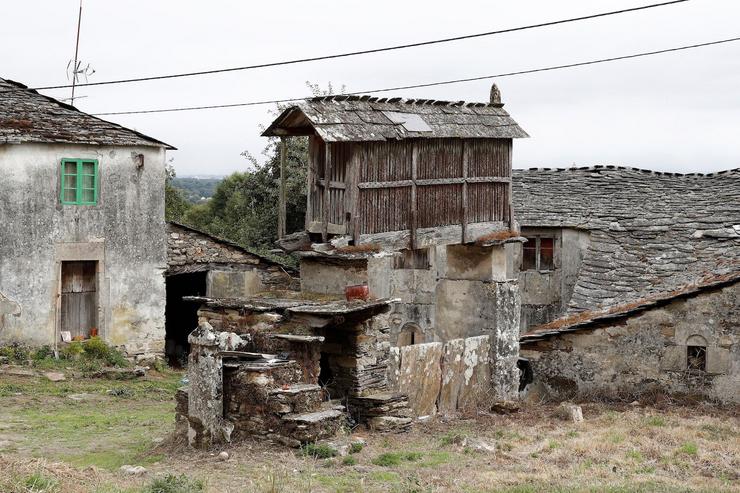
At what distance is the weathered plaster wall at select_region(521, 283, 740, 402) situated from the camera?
598 inches

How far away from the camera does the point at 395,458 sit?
11.4 meters

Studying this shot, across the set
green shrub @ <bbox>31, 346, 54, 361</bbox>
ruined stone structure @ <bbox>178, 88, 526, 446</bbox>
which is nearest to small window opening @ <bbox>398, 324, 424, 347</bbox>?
ruined stone structure @ <bbox>178, 88, 526, 446</bbox>

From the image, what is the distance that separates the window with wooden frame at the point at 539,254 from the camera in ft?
85.0

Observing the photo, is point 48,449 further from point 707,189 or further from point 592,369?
point 707,189

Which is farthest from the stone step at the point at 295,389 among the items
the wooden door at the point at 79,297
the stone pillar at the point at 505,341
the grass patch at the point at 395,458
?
the wooden door at the point at 79,297

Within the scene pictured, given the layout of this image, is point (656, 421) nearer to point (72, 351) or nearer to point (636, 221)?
point (72, 351)

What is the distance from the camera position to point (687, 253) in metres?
22.9

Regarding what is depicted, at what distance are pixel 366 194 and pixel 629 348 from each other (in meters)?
4.91

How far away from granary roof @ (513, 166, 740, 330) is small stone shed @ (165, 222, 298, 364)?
695 cm

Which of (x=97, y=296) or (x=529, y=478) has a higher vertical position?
(x=97, y=296)

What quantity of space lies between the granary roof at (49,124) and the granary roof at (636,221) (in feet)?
34.0

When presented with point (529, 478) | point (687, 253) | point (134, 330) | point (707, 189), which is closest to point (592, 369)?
point (529, 478)

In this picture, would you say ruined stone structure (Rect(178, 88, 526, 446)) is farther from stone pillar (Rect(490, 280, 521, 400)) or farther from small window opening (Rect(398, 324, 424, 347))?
small window opening (Rect(398, 324, 424, 347))

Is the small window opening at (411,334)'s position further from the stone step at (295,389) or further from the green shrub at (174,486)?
the green shrub at (174,486)
